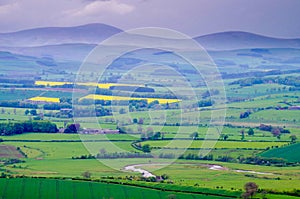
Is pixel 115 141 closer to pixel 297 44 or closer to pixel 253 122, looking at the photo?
pixel 253 122

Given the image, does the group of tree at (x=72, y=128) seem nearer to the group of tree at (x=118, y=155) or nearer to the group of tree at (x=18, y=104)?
the group of tree at (x=118, y=155)

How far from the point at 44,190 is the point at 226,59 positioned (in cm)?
5847

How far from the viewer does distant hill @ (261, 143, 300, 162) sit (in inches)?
897

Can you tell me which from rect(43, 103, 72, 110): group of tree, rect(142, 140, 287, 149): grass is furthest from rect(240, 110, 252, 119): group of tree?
rect(43, 103, 72, 110): group of tree

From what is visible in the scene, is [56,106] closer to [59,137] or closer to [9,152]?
[59,137]

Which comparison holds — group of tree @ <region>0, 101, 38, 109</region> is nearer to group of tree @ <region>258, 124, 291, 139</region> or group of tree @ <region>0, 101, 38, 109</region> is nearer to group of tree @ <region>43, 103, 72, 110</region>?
group of tree @ <region>43, 103, 72, 110</region>

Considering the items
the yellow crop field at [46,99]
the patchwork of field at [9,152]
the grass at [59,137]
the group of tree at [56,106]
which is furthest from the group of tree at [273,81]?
the patchwork of field at [9,152]

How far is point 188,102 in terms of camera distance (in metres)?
31.2

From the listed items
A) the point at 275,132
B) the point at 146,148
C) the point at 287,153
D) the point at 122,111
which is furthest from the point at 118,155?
the point at 275,132

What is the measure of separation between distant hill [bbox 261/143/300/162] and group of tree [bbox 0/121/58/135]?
8069 mm

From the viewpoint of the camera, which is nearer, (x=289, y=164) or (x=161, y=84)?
(x=289, y=164)

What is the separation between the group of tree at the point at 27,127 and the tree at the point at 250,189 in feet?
34.8

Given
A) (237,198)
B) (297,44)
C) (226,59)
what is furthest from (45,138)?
(297,44)

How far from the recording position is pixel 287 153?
23328 mm
